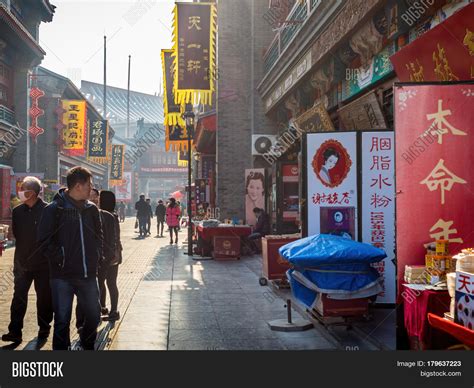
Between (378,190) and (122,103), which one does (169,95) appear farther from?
(122,103)

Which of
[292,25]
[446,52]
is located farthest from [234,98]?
[446,52]

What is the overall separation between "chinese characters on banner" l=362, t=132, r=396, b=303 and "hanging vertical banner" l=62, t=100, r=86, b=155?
2477 cm

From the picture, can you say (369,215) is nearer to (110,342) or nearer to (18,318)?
(110,342)

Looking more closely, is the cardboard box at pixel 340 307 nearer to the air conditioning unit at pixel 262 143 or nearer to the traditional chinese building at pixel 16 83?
the air conditioning unit at pixel 262 143

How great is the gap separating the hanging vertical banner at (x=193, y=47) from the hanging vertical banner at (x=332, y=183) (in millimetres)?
10360

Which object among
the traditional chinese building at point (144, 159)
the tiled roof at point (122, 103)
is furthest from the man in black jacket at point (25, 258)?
the tiled roof at point (122, 103)

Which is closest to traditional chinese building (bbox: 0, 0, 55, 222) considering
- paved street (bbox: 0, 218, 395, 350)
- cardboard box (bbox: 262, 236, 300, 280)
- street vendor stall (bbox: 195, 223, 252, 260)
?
street vendor stall (bbox: 195, 223, 252, 260)

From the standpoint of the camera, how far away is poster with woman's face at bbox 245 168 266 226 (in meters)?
17.9

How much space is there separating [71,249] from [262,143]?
1464 cm

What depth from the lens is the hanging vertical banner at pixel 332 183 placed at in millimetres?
8008

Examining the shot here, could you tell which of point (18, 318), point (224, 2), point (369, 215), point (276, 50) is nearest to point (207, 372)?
point (18, 318)

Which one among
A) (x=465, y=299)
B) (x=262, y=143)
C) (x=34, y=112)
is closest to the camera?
(x=465, y=299)

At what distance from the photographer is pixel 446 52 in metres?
5.89

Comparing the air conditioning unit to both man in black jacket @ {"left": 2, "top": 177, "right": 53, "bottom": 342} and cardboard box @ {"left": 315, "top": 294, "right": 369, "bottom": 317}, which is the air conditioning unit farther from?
man in black jacket @ {"left": 2, "top": 177, "right": 53, "bottom": 342}
